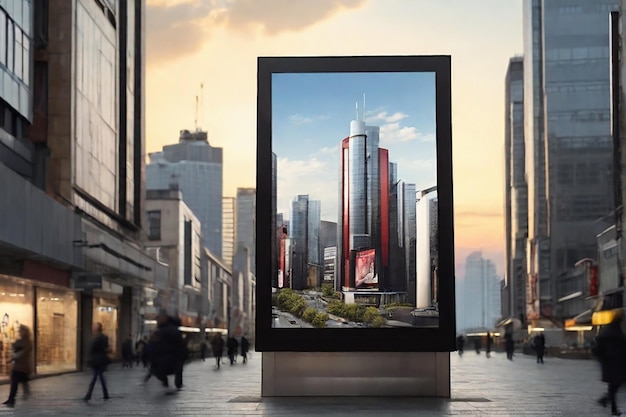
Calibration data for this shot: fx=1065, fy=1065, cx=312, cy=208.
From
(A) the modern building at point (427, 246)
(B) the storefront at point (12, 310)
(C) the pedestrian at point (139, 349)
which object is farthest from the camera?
(C) the pedestrian at point (139, 349)

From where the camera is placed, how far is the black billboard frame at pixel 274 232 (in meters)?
16.0

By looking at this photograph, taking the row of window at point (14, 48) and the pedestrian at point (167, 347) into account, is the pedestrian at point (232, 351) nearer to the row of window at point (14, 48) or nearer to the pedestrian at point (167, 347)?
the row of window at point (14, 48)

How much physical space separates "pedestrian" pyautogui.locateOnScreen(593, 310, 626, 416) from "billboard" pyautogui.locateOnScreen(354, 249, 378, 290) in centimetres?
380

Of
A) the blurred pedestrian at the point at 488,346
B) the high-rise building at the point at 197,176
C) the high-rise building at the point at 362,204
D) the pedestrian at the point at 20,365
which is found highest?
the high-rise building at the point at 197,176

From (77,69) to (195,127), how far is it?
31.0 m

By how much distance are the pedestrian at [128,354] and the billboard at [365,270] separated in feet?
52.8

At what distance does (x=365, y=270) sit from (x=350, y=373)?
5.75 ft

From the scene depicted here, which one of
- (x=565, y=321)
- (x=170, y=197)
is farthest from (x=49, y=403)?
(x=565, y=321)

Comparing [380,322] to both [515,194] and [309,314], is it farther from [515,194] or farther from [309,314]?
[515,194]

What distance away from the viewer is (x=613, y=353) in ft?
42.2

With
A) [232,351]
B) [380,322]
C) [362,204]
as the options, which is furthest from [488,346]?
[362,204]

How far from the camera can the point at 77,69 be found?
1179 inches

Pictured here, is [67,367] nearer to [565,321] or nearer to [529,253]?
[565,321]

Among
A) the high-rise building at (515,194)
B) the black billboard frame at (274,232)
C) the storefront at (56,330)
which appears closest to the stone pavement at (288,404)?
the black billboard frame at (274,232)
